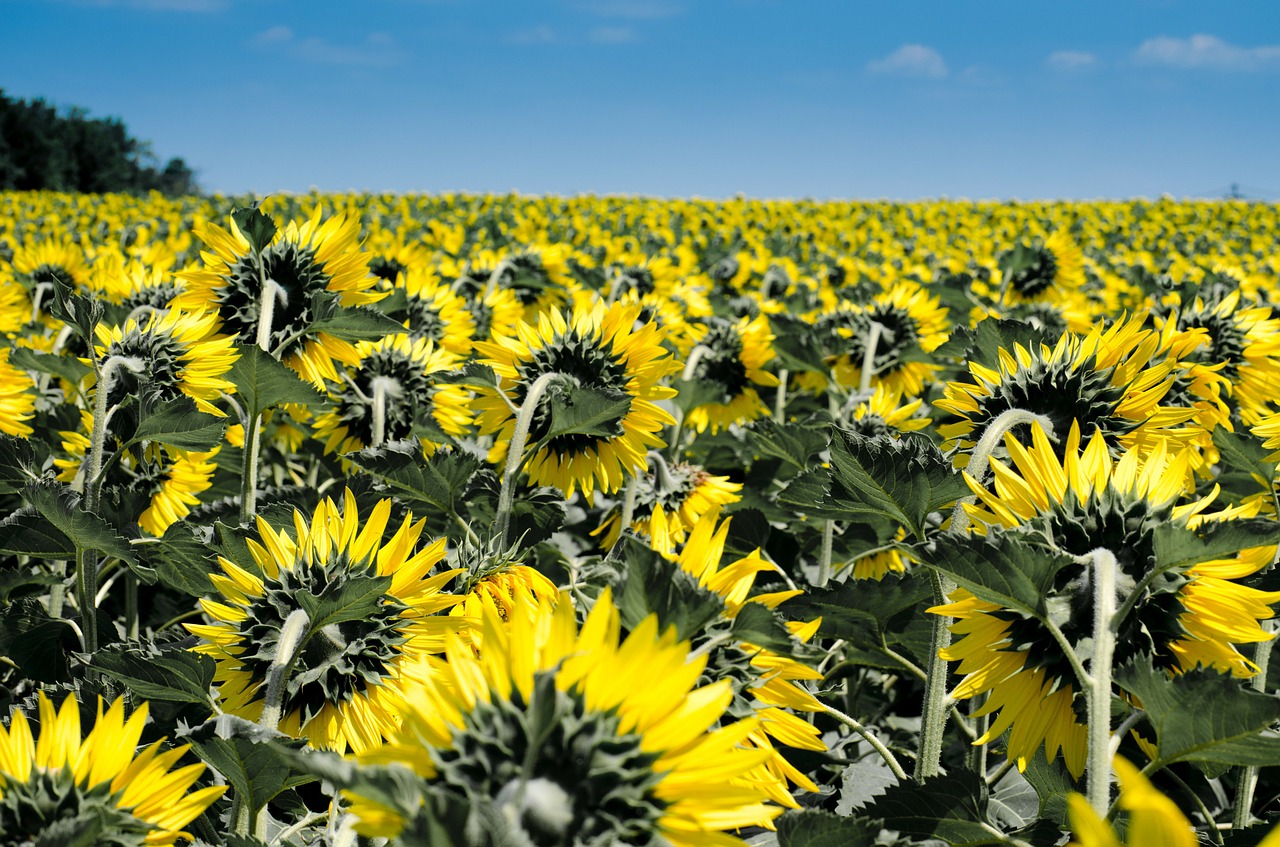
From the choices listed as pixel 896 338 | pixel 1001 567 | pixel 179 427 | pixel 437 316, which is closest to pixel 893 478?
pixel 1001 567

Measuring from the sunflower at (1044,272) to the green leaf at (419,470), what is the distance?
424cm

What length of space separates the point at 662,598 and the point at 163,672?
2.75 feet

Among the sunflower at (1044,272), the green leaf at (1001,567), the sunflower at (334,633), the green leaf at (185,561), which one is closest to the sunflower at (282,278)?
the green leaf at (185,561)

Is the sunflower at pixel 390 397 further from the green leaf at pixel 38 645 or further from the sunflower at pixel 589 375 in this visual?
the green leaf at pixel 38 645

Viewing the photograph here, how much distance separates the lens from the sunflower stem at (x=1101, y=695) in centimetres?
105

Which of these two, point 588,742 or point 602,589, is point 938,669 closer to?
point 602,589

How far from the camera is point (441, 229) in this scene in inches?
367

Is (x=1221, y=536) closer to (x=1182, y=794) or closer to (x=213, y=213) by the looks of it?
(x=1182, y=794)

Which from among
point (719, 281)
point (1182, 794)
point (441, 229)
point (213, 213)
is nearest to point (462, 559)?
point (1182, 794)

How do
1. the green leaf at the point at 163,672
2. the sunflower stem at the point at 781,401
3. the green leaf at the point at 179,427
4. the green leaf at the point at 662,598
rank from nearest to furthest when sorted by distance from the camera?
the green leaf at the point at 662,598, the green leaf at the point at 163,672, the green leaf at the point at 179,427, the sunflower stem at the point at 781,401

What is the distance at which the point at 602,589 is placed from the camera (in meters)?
1.19

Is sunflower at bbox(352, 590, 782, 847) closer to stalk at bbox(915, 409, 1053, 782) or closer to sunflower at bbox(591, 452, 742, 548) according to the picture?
stalk at bbox(915, 409, 1053, 782)

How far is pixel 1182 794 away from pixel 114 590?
134 inches

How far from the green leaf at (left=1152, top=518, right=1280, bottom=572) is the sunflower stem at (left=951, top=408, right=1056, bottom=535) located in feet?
1.34
